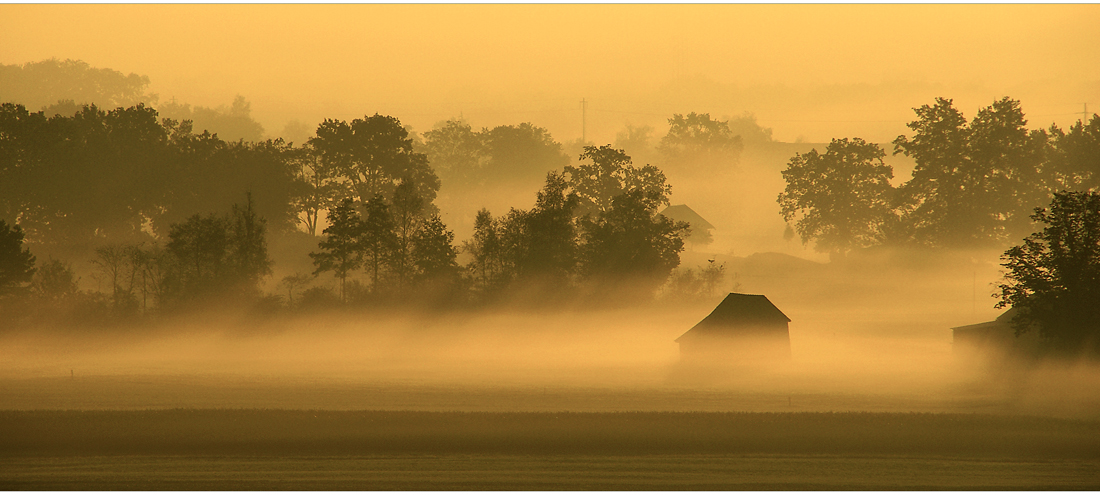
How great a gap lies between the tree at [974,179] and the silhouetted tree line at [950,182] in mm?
98

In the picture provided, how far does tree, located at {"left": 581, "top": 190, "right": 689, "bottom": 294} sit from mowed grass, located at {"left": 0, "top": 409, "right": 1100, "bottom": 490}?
1408 inches

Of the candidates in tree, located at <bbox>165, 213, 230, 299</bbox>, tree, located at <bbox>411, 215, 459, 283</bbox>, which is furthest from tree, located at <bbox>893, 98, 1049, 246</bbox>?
tree, located at <bbox>165, 213, 230, 299</bbox>

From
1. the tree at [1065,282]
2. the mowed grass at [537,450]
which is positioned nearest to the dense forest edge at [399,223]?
the tree at [1065,282]

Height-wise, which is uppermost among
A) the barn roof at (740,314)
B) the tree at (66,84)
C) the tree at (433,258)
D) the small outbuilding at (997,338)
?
the tree at (66,84)

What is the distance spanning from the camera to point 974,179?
100 m

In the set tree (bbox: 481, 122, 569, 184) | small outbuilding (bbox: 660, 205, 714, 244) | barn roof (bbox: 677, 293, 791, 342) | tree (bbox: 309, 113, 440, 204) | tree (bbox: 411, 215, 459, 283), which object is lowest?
barn roof (bbox: 677, 293, 791, 342)

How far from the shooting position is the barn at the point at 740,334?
186 feet

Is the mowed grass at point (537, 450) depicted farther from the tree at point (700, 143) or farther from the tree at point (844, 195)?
the tree at point (700, 143)

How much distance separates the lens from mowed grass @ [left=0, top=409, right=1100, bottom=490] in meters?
31.7

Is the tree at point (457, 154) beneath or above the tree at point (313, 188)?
above

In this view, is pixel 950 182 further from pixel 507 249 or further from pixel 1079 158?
pixel 507 249

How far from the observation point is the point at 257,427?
3878 cm

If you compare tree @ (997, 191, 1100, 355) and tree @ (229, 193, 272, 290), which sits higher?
tree @ (229, 193, 272, 290)

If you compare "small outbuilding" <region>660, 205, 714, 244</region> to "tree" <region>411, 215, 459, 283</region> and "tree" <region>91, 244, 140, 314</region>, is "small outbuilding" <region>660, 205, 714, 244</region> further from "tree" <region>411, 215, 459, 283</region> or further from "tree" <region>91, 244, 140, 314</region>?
A: "tree" <region>91, 244, 140, 314</region>
